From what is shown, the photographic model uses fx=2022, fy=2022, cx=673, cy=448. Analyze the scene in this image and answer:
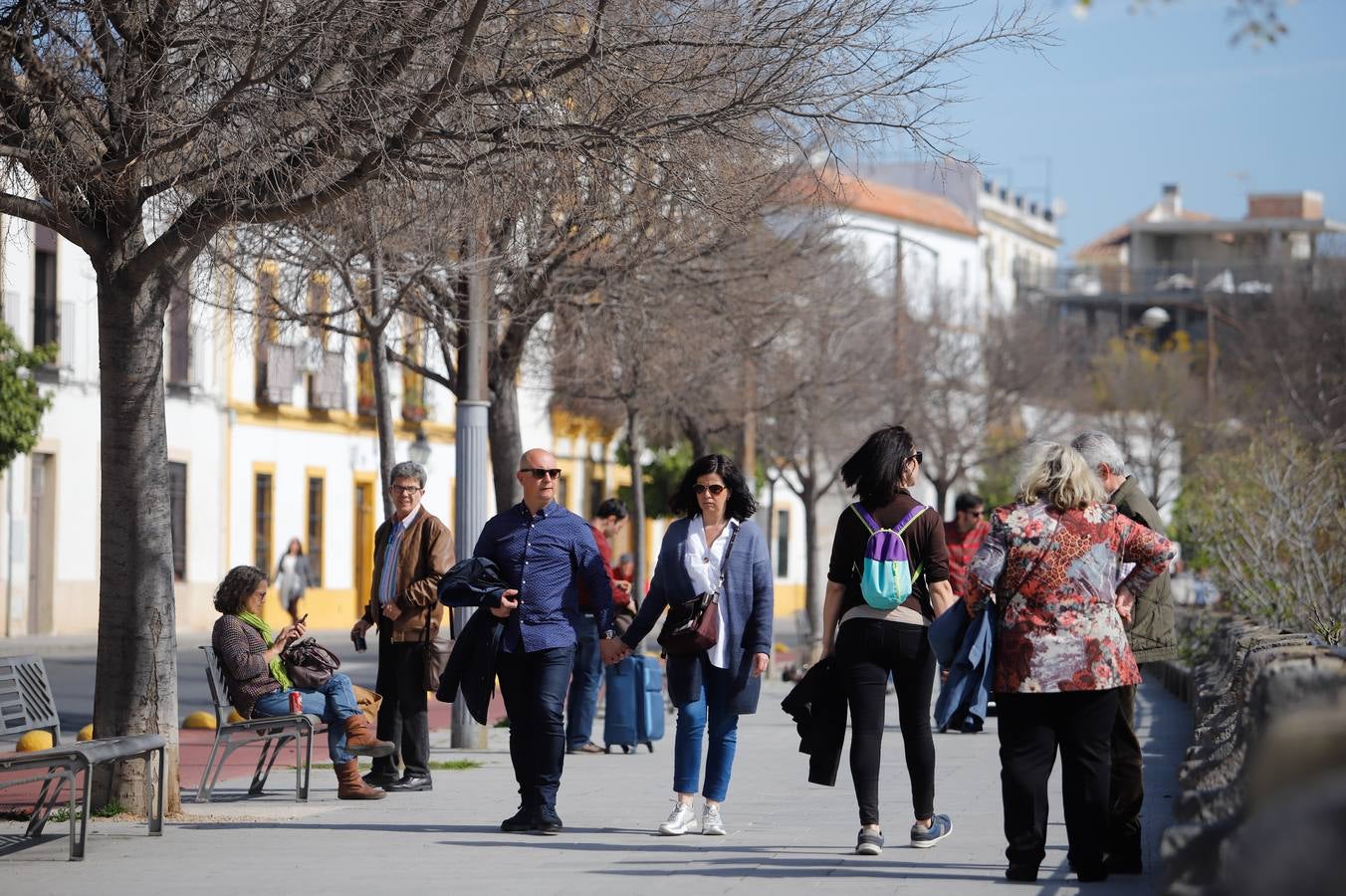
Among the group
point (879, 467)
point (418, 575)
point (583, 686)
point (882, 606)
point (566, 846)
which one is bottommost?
point (566, 846)

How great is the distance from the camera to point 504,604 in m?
9.96

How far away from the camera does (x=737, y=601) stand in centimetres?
965

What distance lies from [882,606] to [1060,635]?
3.73 feet

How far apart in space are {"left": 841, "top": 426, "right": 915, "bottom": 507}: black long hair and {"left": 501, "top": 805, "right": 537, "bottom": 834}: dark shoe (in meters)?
2.32

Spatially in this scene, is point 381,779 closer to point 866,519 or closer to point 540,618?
point 540,618

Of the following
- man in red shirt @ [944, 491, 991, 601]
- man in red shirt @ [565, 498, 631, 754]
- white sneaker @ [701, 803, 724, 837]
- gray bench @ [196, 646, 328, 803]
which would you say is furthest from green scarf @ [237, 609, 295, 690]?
man in red shirt @ [944, 491, 991, 601]

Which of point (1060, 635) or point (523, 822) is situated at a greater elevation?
point (1060, 635)

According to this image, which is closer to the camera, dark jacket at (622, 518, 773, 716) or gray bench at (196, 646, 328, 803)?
dark jacket at (622, 518, 773, 716)

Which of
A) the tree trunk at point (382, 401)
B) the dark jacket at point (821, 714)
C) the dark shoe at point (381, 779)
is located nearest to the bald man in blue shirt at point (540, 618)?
the dark jacket at point (821, 714)

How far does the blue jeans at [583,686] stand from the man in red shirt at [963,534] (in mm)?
3136

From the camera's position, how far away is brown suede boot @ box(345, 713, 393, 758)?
11070 mm

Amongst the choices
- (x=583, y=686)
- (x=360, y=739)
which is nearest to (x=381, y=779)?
(x=360, y=739)

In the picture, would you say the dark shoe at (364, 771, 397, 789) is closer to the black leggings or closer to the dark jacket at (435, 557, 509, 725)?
the dark jacket at (435, 557, 509, 725)

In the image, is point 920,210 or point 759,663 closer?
point 759,663
